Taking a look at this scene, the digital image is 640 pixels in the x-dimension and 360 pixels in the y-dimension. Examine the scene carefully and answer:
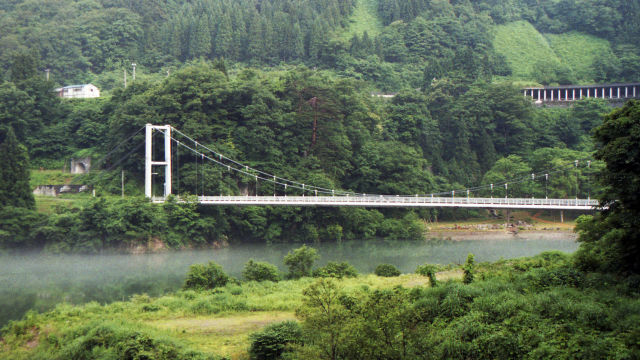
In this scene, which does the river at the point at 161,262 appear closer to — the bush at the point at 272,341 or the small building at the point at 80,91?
the bush at the point at 272,341

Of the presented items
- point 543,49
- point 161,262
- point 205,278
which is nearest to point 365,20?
point 543,49

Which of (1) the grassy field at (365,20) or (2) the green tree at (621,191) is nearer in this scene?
(2) the green tree at (621,191)

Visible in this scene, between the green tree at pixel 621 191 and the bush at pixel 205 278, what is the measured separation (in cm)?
929

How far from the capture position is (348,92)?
39.7 meters

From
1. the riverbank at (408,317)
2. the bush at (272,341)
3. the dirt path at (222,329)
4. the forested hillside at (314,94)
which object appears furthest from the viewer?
the forested hillside at (314,94)

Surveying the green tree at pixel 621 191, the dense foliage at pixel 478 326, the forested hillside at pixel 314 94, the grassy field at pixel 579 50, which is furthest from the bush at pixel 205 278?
the grassy field at pixel 579 50

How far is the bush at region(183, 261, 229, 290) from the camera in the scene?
58.9ft

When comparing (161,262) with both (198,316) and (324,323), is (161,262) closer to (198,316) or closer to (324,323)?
(198,316)

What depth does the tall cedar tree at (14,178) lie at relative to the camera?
28.1 meters

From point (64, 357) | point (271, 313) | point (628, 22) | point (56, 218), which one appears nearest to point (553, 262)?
point (271, 313)

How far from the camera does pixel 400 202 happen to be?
29703 mm

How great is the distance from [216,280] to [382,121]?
1007 inches

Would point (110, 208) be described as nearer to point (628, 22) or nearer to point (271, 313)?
point (271, 313)

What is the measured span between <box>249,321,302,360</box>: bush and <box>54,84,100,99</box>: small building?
38.4 meters
